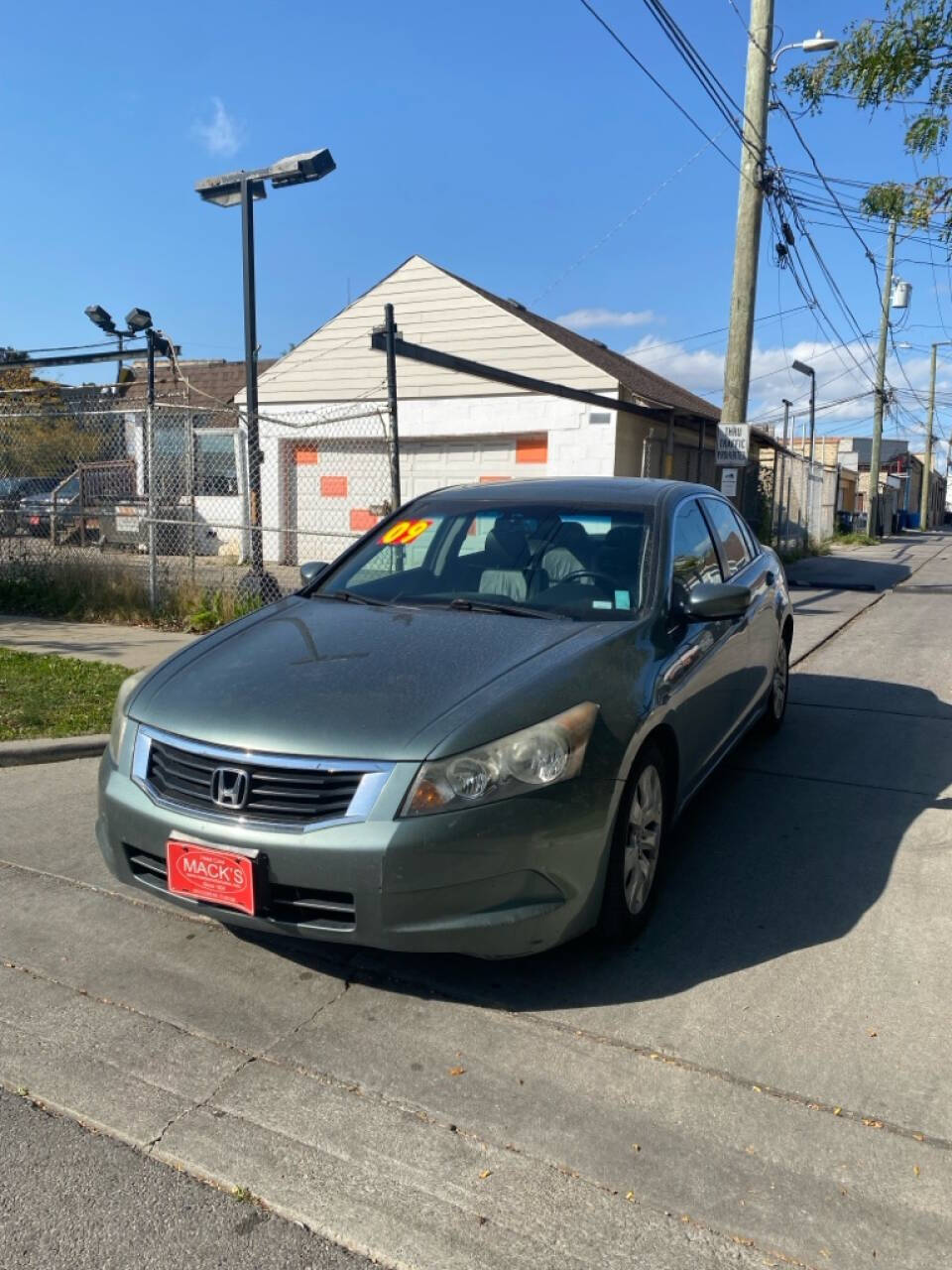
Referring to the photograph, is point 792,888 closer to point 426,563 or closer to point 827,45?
point 426,563

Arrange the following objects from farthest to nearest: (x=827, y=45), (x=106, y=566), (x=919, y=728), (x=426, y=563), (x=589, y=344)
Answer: (x=589, y=344) → (x=827, y=45) → (x=106, y=566) → (x=919, y=728) → (x=426, y=563)

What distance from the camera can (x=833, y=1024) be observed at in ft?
10.3

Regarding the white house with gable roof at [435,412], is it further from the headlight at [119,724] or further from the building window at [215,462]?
the headlight at [119,724]

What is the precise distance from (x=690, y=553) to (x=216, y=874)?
262 cm

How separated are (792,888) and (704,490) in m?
2.22

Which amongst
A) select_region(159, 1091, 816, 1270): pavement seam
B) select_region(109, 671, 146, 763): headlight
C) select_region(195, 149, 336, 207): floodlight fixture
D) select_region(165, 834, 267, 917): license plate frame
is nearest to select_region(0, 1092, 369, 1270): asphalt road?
select_region(159, 1091, 816, 1270): pavement seam

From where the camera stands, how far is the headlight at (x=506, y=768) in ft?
9.55

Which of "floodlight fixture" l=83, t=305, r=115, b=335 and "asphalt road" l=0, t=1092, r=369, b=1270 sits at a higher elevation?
"floodlight fixture" l=83, t=305, r=115, b=335

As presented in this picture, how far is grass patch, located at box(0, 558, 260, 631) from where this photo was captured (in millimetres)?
9797

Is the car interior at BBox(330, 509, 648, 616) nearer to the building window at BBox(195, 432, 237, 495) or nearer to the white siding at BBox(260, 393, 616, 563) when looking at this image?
the white siding at BBox(260, 393, 616, 563)

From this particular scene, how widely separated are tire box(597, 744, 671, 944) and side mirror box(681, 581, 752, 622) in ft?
2.07

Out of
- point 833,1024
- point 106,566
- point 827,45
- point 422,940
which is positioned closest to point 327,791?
point 422,940

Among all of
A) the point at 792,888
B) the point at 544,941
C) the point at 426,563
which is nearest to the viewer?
the point at 544,941

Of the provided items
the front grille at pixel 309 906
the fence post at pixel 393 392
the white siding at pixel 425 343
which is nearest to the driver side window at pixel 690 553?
the front grille at pixel 309 906
